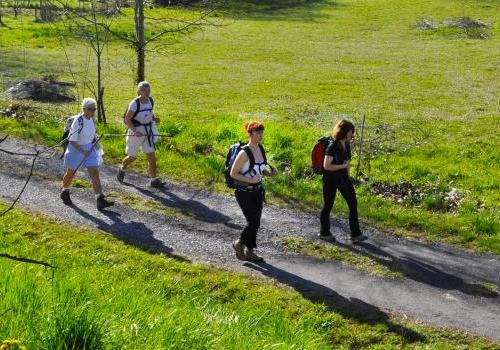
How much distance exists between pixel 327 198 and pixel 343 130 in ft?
4.34

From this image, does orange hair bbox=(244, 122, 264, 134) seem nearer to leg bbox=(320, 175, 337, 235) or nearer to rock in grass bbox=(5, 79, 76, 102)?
leg bbox=(320, 175, 337, 235)

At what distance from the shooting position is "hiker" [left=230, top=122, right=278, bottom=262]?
10.0 metres

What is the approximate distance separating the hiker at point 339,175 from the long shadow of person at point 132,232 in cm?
275

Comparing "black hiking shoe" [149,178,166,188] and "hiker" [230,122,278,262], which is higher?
"hiker" [230,122,278,262]

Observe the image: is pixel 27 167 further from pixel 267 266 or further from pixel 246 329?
pixel 246 329

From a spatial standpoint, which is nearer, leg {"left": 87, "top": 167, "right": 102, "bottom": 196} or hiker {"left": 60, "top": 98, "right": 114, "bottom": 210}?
hiker {"left": 60, "top": 98, "right": 114, "bottom": 210}

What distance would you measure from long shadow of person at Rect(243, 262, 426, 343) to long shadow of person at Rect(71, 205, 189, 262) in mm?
1592

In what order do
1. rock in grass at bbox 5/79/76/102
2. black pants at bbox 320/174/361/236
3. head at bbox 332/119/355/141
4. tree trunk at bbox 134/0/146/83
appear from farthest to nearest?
rock in grass at bbox 5/79/76/102
tree trunk at bbox 134/0/146/83
black pants at bbox 320/174/361/236
head at bbox 332/119/355/141

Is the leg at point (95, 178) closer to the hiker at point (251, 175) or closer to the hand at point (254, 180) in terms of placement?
the hiker at point (251, 175)

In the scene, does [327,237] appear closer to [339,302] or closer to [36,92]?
[339,302]

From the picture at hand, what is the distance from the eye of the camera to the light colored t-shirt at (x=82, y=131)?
40.0 feet

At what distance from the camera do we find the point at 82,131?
12.3 m

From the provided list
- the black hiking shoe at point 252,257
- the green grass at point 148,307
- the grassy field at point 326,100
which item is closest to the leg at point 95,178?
the green grass at point 148,307

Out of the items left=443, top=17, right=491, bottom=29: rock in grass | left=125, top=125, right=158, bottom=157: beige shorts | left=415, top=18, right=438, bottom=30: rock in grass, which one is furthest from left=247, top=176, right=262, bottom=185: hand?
left=443, top=17, right=491, bottom=29: rock in grass
